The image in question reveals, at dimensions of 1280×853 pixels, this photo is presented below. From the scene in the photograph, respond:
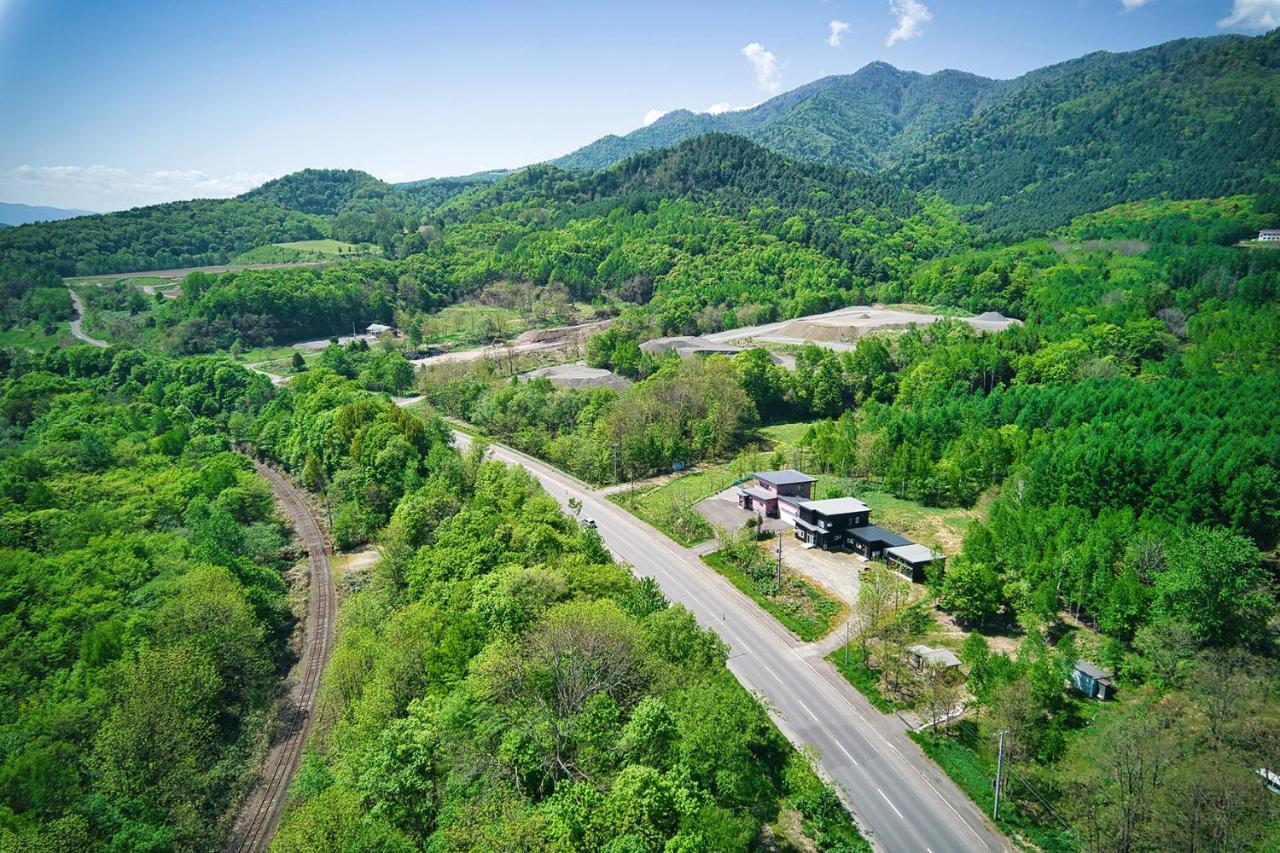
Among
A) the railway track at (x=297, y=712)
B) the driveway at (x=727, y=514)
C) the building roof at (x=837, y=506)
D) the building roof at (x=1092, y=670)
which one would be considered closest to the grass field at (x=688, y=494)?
the driveway at (x=727, y=514)

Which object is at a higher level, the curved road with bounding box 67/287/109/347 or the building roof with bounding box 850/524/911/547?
the curved road with bounding box 67/287/109/347

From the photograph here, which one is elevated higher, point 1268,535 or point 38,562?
point 38,562

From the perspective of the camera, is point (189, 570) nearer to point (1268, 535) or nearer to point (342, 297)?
point (1268, 535)

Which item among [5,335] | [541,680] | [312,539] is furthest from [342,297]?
[541,680]

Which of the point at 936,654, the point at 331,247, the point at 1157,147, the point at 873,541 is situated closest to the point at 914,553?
the point at 873,541

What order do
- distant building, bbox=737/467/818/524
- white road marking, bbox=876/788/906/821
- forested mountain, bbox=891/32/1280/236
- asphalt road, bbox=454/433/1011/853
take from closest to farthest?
asphalt road, bbox=454/433/1011/853
white road marking, bbox=876/788/906/821
distant building, bbox=737/467/818/524
forested mountain, bbox=891/32/1280/236

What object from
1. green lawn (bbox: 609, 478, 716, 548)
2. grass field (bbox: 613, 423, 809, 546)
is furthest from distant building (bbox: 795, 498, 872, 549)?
grass field (bbox: 613, 423, 809, 546)

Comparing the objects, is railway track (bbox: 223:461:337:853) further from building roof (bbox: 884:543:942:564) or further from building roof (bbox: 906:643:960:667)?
building roof (bbox: 884:543:942:564)
